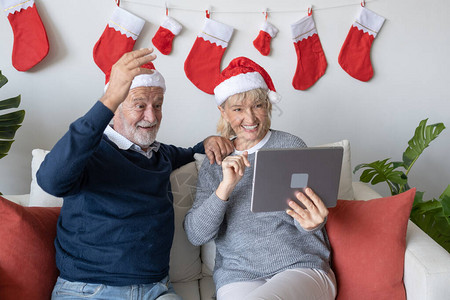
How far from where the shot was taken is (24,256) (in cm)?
147

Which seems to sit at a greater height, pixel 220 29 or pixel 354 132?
pixel 220 29

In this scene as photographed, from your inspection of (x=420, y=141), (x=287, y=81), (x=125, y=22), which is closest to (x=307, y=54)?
(x=287, y=81)

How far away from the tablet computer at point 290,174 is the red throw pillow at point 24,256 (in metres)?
0.74

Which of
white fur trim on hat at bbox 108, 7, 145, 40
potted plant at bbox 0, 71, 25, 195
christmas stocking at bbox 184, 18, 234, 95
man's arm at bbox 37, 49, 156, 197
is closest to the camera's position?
man's arm at bbox 37, 49, 156, 197

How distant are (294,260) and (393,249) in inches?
14.4

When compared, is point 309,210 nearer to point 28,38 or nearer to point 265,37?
point 265,37

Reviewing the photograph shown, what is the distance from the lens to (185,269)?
5.99 ft

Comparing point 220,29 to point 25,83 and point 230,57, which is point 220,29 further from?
point 25,83

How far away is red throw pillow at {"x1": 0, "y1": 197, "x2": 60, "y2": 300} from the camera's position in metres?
1.44

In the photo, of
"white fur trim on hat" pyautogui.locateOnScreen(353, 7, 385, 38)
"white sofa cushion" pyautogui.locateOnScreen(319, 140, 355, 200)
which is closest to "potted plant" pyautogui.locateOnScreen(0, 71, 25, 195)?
"white sofa cushion" pyautogui.locateOnScreen(319, 140, 355, 200)

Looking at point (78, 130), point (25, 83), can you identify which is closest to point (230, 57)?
point (25, 83)

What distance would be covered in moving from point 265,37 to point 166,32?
0.53 metres

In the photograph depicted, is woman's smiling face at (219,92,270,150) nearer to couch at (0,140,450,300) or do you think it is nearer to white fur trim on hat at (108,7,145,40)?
couch at (0,140,450,300)

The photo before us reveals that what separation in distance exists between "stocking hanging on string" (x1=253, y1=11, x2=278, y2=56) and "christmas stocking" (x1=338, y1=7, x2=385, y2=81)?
0.42 m
